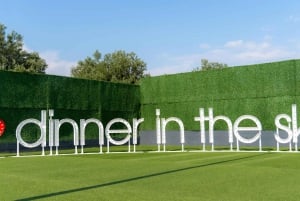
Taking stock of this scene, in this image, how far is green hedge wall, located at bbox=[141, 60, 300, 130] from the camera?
26312mm

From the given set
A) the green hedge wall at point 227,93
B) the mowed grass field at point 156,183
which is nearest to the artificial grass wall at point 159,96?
the green hedge wall at point 227,93

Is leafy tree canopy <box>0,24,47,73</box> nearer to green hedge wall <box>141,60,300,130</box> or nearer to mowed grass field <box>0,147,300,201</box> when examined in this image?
green hedge wall <box>141,60,300,130</box>

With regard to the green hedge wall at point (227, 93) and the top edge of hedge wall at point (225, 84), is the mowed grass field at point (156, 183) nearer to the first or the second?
the green hedge wall at point (227, 93)

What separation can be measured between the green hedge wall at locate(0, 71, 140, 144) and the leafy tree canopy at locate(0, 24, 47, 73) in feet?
71.1

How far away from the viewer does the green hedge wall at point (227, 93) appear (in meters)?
26.3

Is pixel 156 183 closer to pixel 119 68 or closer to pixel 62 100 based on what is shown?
pixel 62 100

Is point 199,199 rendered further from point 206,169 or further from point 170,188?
point 206,169

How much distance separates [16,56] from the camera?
51406 millimetres

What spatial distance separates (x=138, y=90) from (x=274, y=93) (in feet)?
36.2

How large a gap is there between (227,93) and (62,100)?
1095cm

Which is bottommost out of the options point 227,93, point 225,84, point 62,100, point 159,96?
point 62,100

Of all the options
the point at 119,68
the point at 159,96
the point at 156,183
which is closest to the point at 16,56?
the point at 119,68

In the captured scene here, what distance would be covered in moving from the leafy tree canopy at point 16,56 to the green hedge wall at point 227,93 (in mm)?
22618

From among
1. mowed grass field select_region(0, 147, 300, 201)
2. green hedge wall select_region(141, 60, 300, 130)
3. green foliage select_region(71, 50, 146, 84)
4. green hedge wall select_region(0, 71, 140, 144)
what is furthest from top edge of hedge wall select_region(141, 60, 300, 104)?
green foliage select_region(71, 50, 146, 84)
